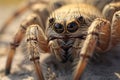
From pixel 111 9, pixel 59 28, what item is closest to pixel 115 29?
pixel 111 9

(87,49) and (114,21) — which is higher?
(114,21)

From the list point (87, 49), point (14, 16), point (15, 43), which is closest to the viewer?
point (87, 49)

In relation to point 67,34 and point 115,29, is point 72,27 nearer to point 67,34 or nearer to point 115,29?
point 67,34

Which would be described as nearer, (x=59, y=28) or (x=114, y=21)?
(x=59, y=28)

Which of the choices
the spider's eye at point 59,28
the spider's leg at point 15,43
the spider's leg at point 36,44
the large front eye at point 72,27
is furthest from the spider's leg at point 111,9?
the spider's leg at point 15,43

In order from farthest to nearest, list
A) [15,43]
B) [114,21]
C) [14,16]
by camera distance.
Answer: [14,16] < [15,43] < [114,21]

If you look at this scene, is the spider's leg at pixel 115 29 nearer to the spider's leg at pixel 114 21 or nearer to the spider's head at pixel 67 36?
the spider's leg at pixel 114 21

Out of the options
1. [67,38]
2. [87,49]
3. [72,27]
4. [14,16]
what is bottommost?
[87,49]

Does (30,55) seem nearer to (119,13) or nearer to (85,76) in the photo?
(85,76)

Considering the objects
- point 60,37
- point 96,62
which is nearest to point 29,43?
point 60,37
